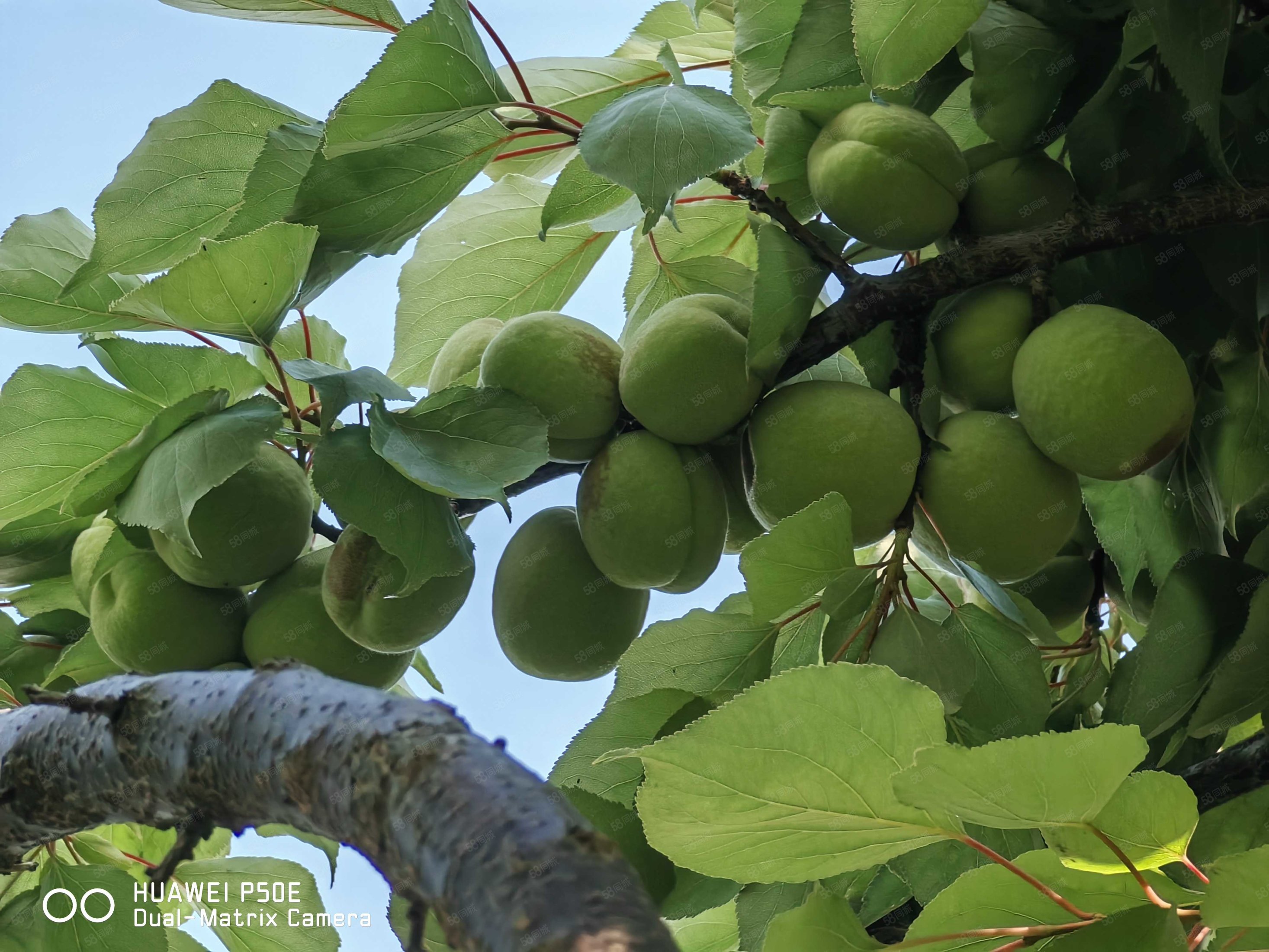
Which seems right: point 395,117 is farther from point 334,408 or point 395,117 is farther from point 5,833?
point 5,833

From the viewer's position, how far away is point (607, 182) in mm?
916

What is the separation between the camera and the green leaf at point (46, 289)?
0.88m

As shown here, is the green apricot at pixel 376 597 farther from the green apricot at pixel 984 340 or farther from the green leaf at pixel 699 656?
the green apricot at pixel 984 340

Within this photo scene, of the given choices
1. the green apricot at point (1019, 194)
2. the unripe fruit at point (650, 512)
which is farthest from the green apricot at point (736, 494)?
the green apricot at point (1019, 194)

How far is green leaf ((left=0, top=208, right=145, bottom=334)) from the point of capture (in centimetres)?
88

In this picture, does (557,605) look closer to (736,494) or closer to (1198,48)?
(736,494)

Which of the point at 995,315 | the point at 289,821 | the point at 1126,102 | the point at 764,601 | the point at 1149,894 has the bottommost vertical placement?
the point at 1149,894

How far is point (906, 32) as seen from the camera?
72 centimetres

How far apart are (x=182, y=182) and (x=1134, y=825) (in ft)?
2.65

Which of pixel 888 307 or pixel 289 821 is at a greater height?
pixel 888 307

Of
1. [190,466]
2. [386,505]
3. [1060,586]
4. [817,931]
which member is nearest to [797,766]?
[817,931]

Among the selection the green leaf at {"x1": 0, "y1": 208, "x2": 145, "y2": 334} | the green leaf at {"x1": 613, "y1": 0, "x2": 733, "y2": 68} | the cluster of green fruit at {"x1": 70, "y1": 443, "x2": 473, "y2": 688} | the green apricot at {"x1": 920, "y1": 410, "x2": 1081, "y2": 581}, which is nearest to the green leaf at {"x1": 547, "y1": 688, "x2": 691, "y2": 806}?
the cluster of green fruit at {"x1": 70, "y1": 443, "x2": 473, "y2": 688}

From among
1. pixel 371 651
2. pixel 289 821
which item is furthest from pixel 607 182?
pixel 289 821

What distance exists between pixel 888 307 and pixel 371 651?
47cm
